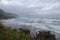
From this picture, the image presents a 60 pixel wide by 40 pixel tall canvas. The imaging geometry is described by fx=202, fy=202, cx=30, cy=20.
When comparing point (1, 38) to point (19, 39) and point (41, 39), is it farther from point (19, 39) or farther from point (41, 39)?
point (41, 39)

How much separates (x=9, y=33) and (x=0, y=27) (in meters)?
0.71

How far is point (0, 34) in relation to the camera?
9680 mm

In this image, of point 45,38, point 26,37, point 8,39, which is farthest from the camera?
point 45,38

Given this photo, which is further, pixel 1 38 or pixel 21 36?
pixel 21 36

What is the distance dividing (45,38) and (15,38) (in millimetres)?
6729

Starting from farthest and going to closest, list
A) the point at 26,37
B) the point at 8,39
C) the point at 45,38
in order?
1. the point at 45,38
2. the point at 26,37
3. the point at 8,39

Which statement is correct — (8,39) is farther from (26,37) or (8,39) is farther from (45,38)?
(45,38)

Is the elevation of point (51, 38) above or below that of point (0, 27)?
below

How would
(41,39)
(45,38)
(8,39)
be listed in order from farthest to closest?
(45,38), (41,39), (8,39)

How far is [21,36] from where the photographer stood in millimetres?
10328

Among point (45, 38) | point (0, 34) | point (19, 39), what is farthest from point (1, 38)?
point (45, 38)

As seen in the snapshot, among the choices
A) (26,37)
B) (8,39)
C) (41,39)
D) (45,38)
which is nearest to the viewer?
(8,39)

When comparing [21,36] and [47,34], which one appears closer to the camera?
[21,36]

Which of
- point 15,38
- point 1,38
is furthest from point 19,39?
point 1,38
